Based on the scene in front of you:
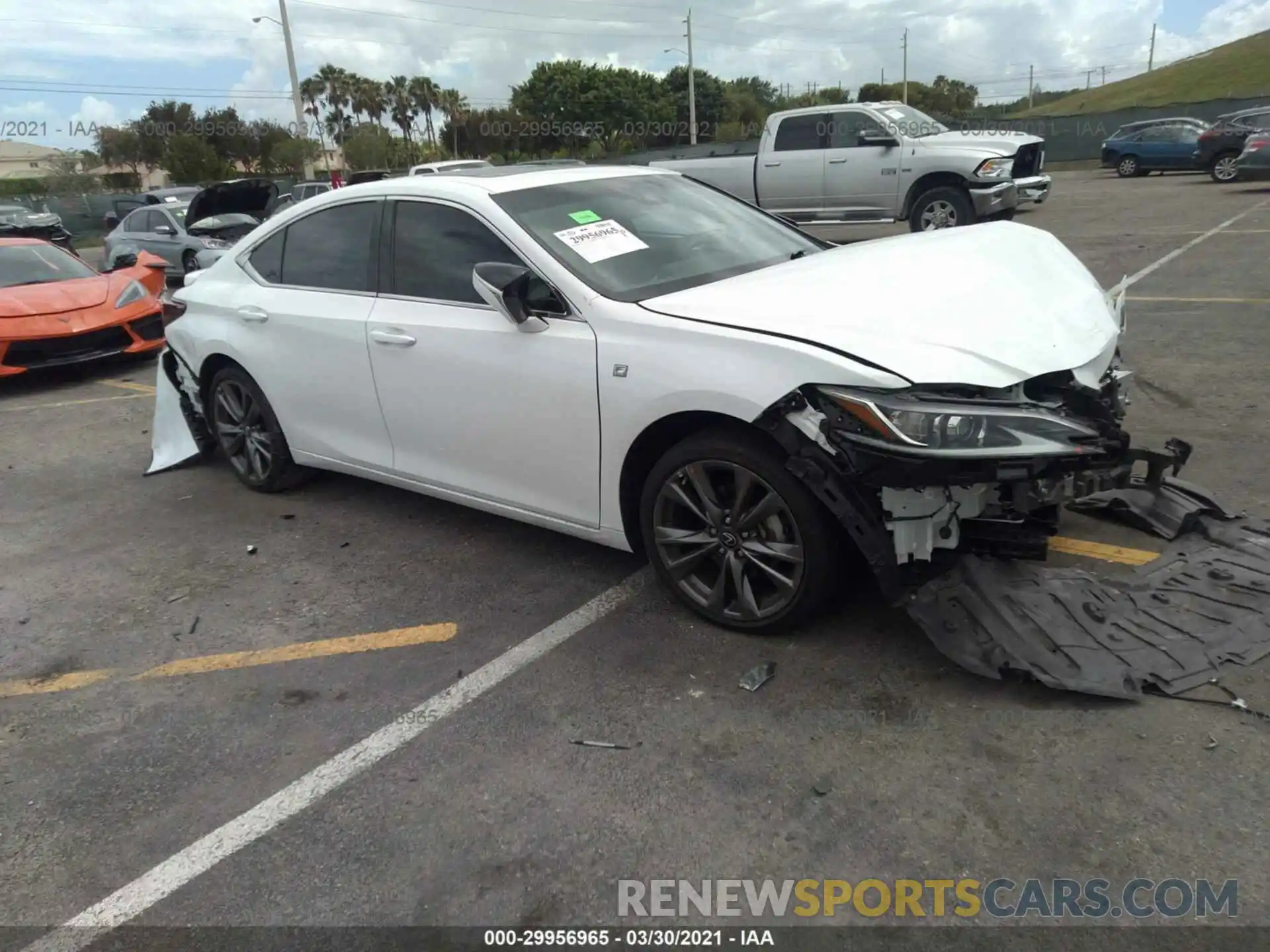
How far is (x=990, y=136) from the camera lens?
13922 mm

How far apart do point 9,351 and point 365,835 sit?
8.05 m

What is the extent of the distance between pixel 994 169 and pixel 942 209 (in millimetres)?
839

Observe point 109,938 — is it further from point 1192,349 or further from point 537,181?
point 1192,349

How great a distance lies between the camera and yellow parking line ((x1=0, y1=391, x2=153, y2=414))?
8.35 meters

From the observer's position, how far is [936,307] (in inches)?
127

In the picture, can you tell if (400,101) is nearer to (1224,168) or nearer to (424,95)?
(424,95)

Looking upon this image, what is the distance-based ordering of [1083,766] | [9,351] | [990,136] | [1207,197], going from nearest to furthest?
[1083,766] < [9,351] < [990,136] < [1207,197]

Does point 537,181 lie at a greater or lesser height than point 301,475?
greater

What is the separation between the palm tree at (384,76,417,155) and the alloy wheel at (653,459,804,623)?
3513 inches

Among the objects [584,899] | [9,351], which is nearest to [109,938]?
[584,899]

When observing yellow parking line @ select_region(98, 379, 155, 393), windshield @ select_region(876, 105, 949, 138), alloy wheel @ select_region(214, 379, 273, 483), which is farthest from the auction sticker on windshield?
windshield @ select_region(876, 105, 949, 138)

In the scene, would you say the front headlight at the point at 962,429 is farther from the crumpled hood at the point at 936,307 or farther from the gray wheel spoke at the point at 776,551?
the gray wheel spoke at the point at 776,551

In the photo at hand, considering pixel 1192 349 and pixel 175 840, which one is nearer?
pixel 175 840

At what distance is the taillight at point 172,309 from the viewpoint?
5711 mm
